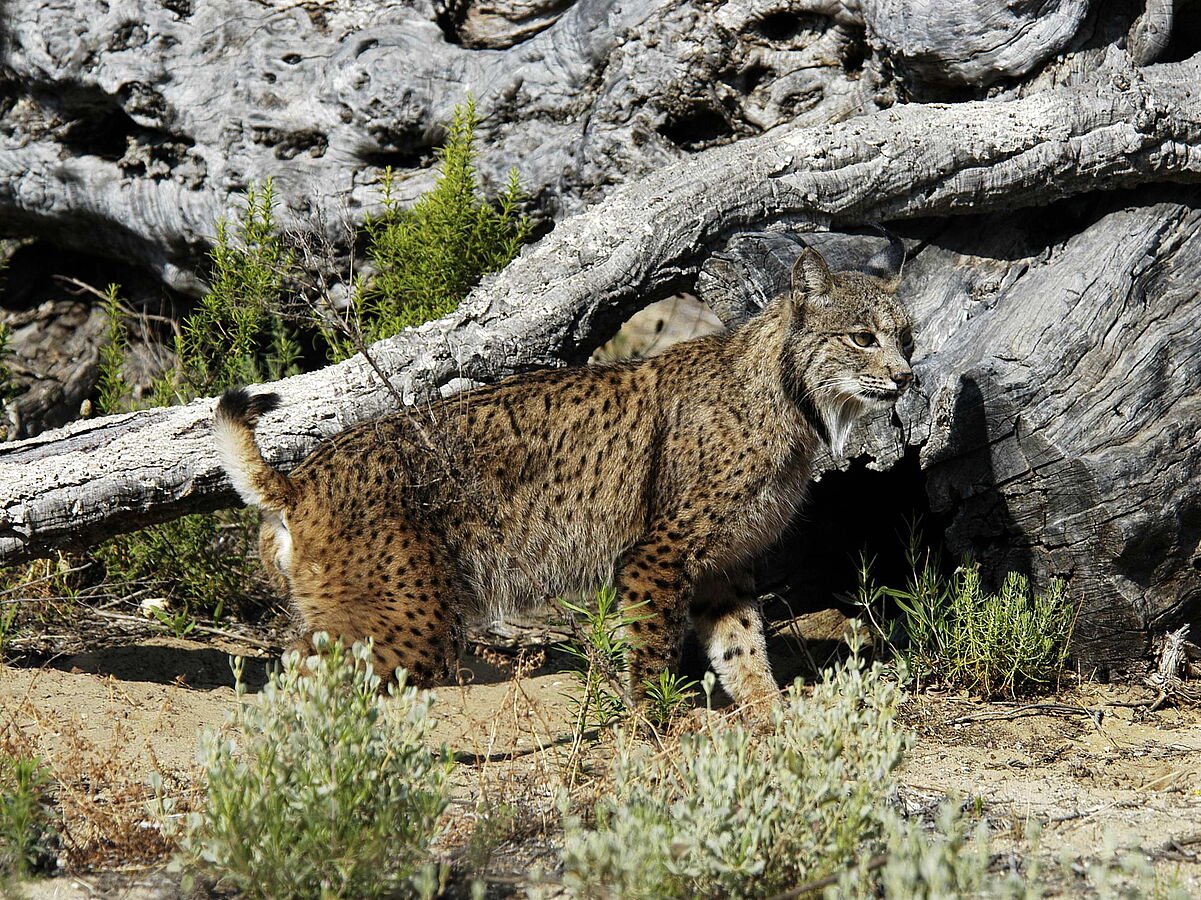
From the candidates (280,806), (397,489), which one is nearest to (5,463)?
(397,489)

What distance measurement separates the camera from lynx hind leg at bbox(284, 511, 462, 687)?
15.1 ft

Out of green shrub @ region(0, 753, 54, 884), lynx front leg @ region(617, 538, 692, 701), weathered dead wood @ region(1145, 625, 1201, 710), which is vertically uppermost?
green shrub @ region(0, 753, 54, 884)

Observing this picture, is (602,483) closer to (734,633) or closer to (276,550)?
(734,633)

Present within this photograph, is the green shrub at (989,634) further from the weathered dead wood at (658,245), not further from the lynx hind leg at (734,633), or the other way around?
the weathered dead wood at (658,245)

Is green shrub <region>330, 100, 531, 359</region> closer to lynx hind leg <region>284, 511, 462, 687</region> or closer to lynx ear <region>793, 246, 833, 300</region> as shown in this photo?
lynx hind leg <region>284, 511, 462, 687</region>

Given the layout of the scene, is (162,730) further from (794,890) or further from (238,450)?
(794,890)

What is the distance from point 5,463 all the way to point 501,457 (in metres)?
2.13

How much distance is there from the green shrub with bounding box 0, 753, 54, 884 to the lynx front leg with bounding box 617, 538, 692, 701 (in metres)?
2.35

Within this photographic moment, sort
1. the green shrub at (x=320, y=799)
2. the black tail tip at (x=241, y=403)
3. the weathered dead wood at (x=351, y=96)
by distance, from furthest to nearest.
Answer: the weathered dead wood at (x=351, y=96) < the black tail tip at (x=241, y=403) < the green shrub at (x=320, y=799)

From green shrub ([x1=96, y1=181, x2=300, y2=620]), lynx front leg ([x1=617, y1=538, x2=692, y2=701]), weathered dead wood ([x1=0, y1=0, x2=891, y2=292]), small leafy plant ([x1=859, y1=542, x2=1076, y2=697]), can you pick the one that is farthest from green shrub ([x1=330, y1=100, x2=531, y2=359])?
small leafy plant ([x1=859, y1=542, x2=1076, y2=697])

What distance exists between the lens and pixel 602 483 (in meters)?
5.37

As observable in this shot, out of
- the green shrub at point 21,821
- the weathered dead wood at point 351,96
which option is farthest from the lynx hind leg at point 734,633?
the green shrub at point 21,821

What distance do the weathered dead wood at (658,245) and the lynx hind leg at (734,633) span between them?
3.04 feet

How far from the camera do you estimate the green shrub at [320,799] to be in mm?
2959
